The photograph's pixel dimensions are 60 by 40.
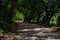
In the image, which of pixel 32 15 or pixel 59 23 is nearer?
pixel 59 23

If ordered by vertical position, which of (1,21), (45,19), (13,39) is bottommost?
(45,19)

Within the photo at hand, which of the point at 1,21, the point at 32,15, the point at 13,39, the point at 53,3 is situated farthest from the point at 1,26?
the point at 32,15

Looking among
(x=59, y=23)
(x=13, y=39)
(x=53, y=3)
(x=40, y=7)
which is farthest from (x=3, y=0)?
(x=40, y=7)

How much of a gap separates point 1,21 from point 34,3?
12.0m

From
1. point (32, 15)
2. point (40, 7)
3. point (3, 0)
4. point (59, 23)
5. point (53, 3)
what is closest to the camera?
point (3, 0)

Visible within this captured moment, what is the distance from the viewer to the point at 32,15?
2081cm

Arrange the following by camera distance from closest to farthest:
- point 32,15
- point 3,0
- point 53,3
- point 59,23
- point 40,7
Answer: point 3,0 < point 59,23 < point 53,3 < point 40,7 < point 32,15

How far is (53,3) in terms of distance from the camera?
1716 cm

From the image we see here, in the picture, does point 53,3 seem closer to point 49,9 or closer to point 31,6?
point 49,9

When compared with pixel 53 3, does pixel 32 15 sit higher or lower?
lower

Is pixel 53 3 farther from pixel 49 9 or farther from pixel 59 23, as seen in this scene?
pixel 59 23

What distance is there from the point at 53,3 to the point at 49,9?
1.13 meters

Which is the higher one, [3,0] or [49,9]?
[3,0]

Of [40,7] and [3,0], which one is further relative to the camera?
[40,7]
